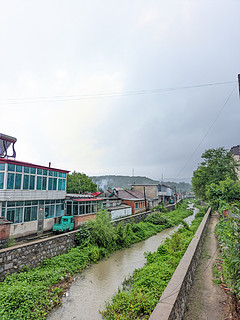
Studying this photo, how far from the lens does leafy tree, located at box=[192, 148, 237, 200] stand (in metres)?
27.5

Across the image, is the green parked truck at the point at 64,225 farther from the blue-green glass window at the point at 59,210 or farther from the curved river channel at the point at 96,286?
the curved river channel at the point at 96,286

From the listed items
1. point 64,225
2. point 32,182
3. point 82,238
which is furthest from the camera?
point 64,225

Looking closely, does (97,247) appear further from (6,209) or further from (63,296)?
(6,209)

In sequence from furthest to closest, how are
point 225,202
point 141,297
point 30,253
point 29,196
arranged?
1. point 29,196
2. point 225,202
3. point 30,253
4. point 141,297

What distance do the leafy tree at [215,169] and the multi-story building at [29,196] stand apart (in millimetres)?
20112

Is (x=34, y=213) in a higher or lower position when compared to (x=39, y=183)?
lower

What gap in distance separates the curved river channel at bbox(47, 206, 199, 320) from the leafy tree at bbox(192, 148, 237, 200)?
18166 mm

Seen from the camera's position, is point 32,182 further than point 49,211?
No

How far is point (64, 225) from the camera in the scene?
49.2 feet

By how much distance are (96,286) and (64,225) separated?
6.55 m

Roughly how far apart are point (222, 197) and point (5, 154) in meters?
17.7

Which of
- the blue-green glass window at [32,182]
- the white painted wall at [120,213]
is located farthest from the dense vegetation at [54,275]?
the blue-green glass window at [32,182]

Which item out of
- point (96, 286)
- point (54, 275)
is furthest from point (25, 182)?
point (96, 286)

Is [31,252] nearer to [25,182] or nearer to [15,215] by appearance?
[15,215]
